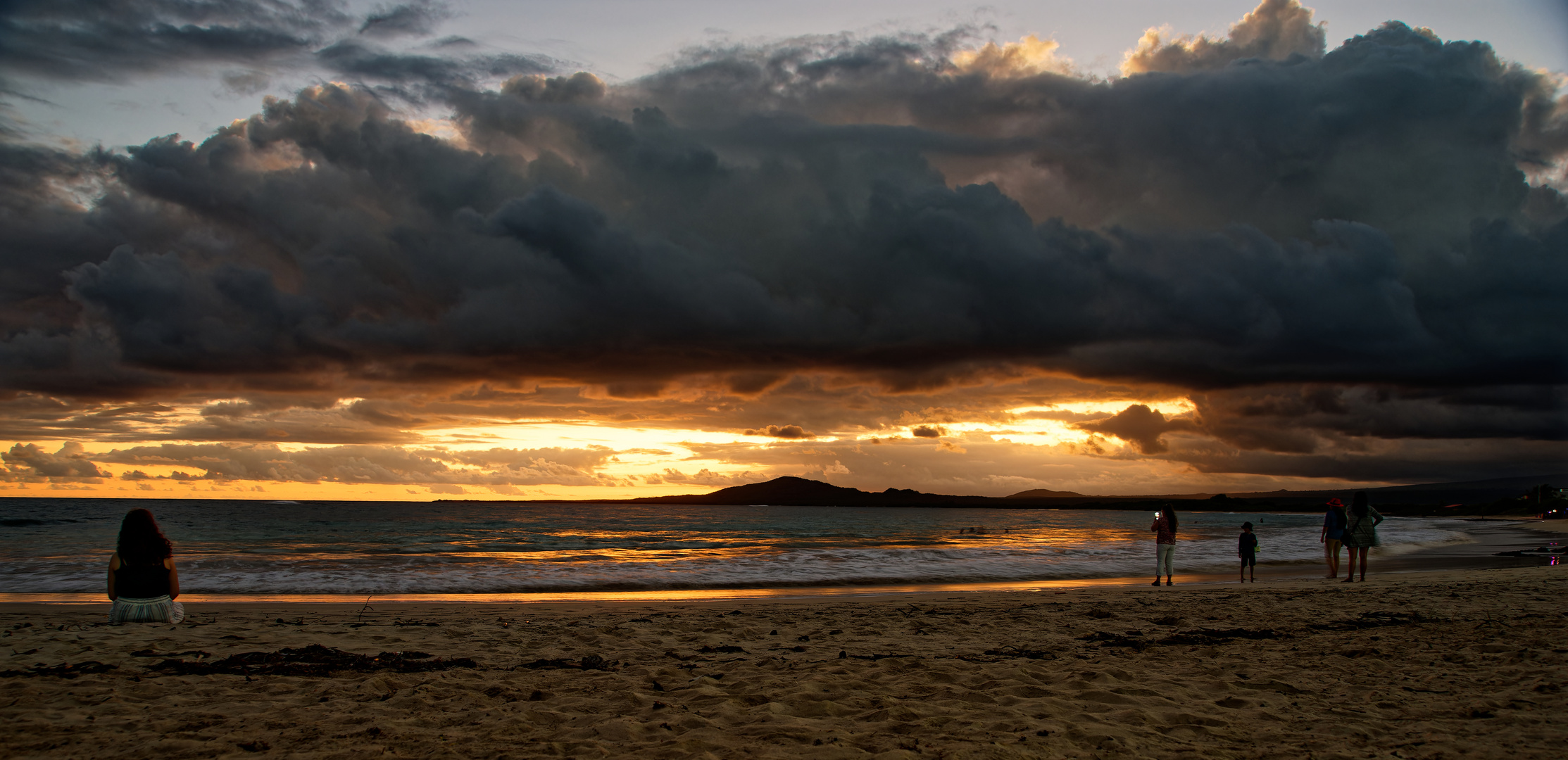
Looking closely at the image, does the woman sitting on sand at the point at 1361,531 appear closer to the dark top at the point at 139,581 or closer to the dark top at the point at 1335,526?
the dark top at the point at 1335,526

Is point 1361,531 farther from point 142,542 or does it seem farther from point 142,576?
point 142,576

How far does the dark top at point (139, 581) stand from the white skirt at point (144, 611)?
0.07 metres

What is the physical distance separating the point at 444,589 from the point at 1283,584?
21.0 metres

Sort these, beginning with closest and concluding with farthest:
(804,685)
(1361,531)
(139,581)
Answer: (804,685)
(139,581)
(1361,531)

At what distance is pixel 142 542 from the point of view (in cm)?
1107

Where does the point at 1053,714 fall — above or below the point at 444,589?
above

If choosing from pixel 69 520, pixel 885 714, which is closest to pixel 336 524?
pixel 69 520

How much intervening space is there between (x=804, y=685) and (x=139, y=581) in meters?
10.1

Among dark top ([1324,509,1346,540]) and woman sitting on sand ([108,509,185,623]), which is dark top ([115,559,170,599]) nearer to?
woman sitting on sand ([108,509,185,623])

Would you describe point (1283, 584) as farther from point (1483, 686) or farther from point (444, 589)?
point (444, 589)

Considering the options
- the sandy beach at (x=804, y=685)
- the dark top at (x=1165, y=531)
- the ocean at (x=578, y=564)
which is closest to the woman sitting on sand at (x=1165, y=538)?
the dark top at (x=1165, y=531)

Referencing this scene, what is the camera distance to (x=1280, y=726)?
251 inches

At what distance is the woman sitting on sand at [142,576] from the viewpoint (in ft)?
36.6

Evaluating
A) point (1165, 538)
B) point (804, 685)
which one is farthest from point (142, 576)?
point (1165, 538)
